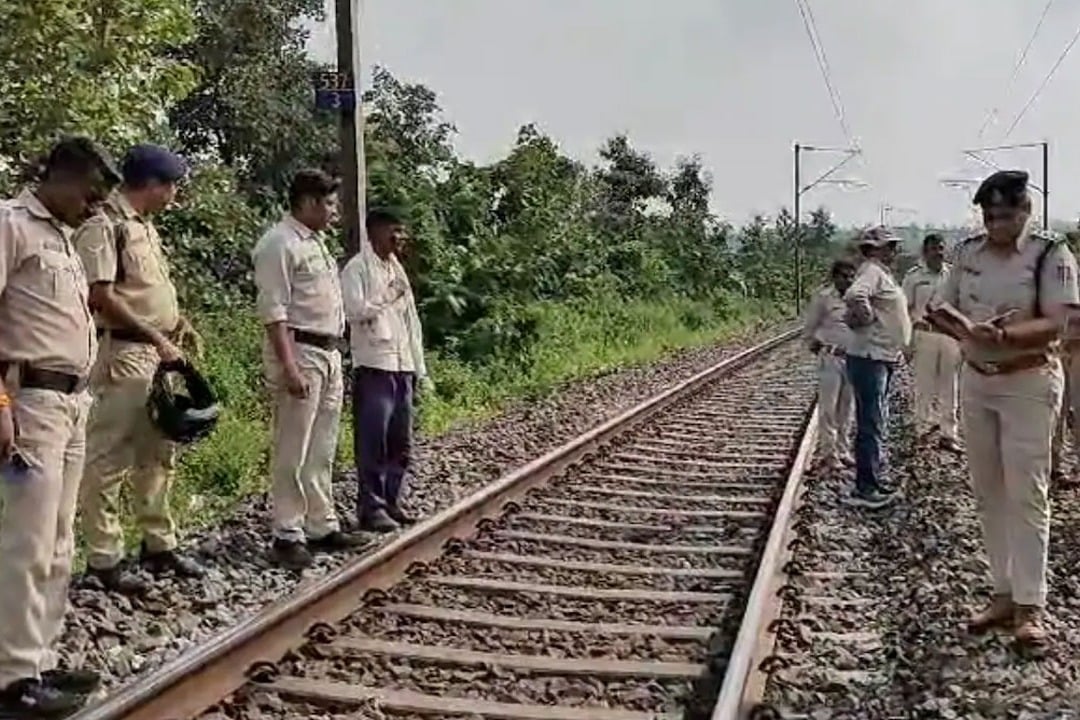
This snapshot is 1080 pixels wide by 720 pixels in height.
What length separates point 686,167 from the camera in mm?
44938

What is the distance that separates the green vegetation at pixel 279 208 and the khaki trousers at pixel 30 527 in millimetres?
3206

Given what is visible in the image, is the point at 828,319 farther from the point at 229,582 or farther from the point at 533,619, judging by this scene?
the point at 229,582

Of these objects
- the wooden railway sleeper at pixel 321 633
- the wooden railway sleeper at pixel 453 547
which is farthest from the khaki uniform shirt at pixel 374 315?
the wooden railway sleeper at pixel 321 633

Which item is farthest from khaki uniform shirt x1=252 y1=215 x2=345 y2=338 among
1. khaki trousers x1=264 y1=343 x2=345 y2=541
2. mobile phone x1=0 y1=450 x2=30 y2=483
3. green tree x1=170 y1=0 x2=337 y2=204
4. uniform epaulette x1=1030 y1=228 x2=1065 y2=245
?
green tree x1=170 y1=0 x2=337 y2=204

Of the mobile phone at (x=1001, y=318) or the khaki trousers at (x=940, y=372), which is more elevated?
the mobile phone at (x=1001, y=318)

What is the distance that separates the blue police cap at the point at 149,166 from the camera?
5.77 meters

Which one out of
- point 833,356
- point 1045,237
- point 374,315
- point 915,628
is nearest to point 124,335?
point 374,315

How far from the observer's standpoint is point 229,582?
6.12 m

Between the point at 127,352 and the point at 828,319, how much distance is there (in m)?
4.90

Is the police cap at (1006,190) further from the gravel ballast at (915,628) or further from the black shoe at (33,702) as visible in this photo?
the black shoe at (33,702)

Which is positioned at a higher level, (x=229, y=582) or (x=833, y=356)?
(x=833, y=356)

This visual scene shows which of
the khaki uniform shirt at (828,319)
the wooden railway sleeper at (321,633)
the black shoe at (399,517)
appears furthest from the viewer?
the khaki uniform shirt at (828,319)

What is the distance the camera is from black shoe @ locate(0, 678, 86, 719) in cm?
429

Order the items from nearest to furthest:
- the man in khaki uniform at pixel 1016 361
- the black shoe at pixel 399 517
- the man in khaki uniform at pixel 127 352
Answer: the man in khaki uniform at pixel 1016 361 → the man in khaki uniform at pixel 127 352 → the black shoe at pixel 399 517
